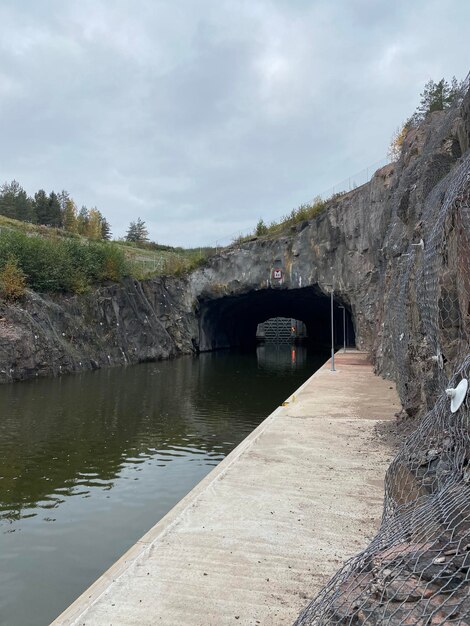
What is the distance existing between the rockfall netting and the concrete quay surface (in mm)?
837

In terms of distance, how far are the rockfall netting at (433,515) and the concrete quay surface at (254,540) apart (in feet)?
2.75

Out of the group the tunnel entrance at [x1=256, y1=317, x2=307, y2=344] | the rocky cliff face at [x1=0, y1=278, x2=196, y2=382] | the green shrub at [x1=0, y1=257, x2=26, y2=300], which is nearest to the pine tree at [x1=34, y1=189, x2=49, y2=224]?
the tunnel entrance at [x1=256, y1=317, x2=307, y2=344]

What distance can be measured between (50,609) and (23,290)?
26088 mm

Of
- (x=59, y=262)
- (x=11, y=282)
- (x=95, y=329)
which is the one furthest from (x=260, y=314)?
(x=11, y=282)

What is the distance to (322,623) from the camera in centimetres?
250

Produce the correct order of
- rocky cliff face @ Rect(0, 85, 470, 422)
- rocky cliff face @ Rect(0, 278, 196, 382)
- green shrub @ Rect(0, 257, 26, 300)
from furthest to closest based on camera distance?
green shrub @ Rect(0, 257, 26, 300) → rocky cliff face @ Rect(0, 278, 196, 382) → rocky cliff face @ Rect(0, 85, 470, 422)

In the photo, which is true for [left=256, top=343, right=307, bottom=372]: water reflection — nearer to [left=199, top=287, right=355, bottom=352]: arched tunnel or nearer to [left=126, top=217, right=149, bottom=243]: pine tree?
[left=199, top=287, right=355, bottom=352]: arched tunnel

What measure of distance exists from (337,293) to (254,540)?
3481 cm

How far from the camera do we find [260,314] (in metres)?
62.5

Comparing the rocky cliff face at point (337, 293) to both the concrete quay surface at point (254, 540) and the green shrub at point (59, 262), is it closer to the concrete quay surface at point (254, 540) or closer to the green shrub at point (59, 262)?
the green shrub at point (59, 262)

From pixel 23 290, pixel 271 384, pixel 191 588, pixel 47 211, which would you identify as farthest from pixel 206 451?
pixel 47 211

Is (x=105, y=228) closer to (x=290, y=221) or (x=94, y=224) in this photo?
(x=94, y=224)

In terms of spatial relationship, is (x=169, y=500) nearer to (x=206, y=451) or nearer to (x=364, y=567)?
(x=206, y=451)

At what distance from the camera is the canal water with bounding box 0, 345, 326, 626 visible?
18.8 ft
